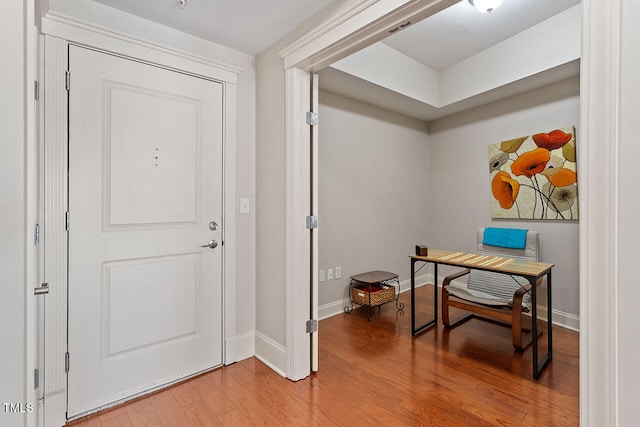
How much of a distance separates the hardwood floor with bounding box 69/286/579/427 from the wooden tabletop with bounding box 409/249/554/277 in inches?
27.8

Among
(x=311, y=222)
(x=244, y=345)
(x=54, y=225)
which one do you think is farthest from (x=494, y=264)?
(x=54, y=225)

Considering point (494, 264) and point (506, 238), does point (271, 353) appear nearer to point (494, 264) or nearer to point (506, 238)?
point (494, 264)

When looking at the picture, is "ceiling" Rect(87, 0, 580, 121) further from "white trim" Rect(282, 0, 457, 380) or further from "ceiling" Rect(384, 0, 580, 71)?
"white trim" Rect(282, 0, 457, 380)

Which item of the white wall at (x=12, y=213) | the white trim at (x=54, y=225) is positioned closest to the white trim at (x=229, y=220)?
the white trim at (x=54, y=225)

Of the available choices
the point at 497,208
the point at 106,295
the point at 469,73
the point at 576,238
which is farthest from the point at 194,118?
the point at 576,238

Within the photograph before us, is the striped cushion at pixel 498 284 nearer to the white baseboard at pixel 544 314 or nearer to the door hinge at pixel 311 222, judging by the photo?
the white baseboard at pixel 544 314

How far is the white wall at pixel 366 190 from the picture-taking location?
337 centimetres

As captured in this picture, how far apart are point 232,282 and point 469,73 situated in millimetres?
3268

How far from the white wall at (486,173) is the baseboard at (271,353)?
109 inches

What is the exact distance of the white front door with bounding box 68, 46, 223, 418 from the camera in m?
1.81

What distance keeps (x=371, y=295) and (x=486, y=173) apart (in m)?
2.06

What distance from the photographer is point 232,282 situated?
2393 millimetres

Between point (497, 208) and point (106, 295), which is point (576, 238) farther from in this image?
point (106, 295)

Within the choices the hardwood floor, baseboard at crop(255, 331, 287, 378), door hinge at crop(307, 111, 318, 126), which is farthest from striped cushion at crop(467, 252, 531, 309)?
door hinge at crop(307, 111, 318, 126)
